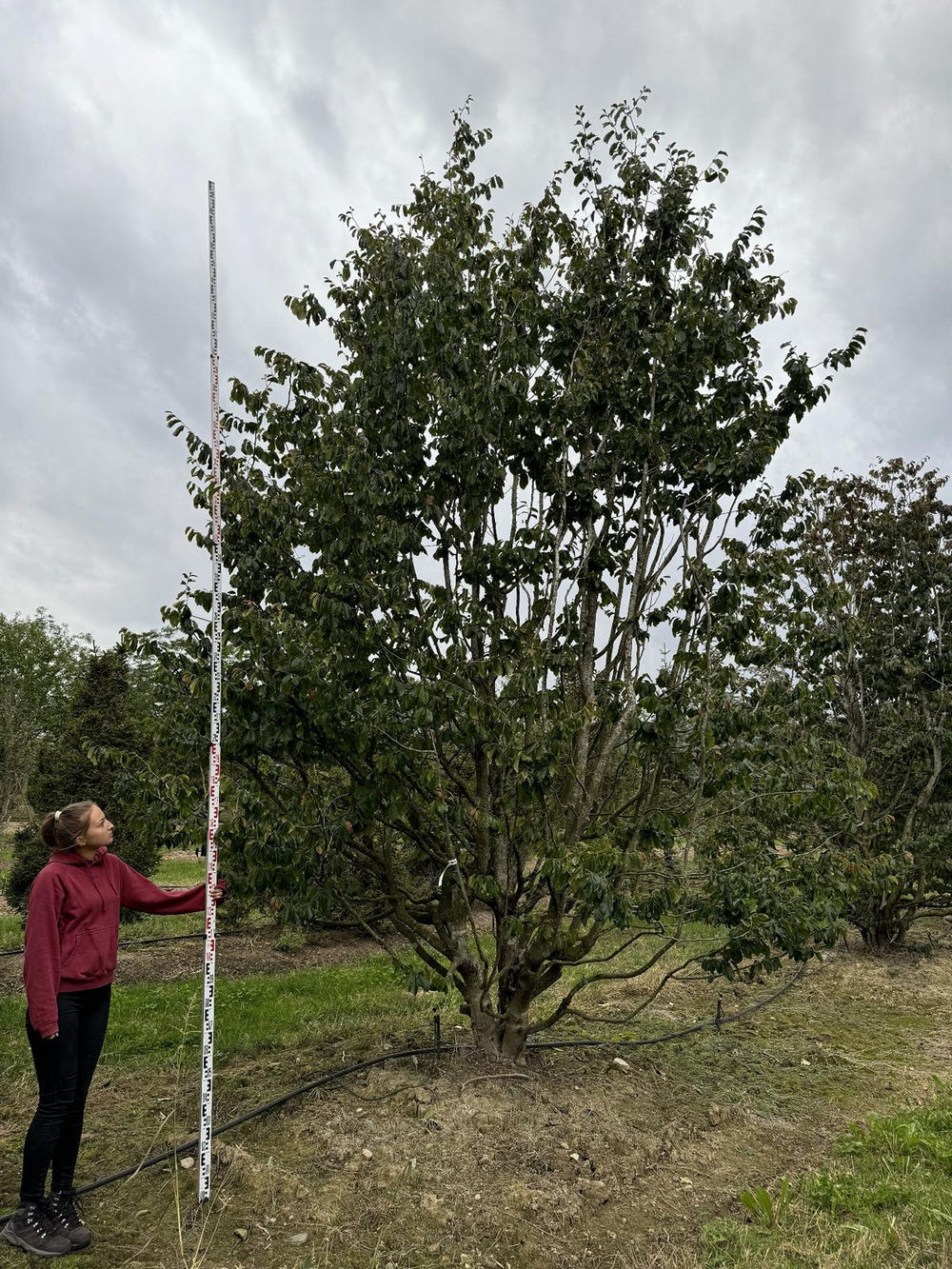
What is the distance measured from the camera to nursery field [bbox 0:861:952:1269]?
346 cm

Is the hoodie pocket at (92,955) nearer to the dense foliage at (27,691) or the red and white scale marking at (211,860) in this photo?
the red and white scale marking at (211,860)

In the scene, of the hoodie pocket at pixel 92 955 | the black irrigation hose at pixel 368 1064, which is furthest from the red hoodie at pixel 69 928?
the black irrigation hose at pixel 368 1064

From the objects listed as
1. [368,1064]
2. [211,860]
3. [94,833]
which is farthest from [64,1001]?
[368,1064]

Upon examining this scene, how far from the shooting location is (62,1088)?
136 inches

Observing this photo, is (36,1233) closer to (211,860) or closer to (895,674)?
(211,860)

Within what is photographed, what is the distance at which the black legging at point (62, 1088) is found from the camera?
3412 mm

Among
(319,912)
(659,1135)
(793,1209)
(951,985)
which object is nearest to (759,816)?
(951,985)

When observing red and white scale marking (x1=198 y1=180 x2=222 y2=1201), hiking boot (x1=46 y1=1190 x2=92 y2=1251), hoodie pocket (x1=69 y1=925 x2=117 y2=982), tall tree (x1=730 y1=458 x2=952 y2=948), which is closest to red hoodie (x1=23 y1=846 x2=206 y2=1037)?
hoodie pocket (x1=69 y1=925 x2=117 y2=982)

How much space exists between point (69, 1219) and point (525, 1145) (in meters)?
2.19

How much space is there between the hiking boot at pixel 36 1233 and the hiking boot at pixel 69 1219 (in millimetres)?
17

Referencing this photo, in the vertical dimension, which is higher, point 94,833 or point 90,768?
point 90,768

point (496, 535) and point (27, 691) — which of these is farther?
point (27, 691)

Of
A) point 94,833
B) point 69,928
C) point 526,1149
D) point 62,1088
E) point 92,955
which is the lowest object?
point 526,1149

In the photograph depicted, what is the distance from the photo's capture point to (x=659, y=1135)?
4609mm
